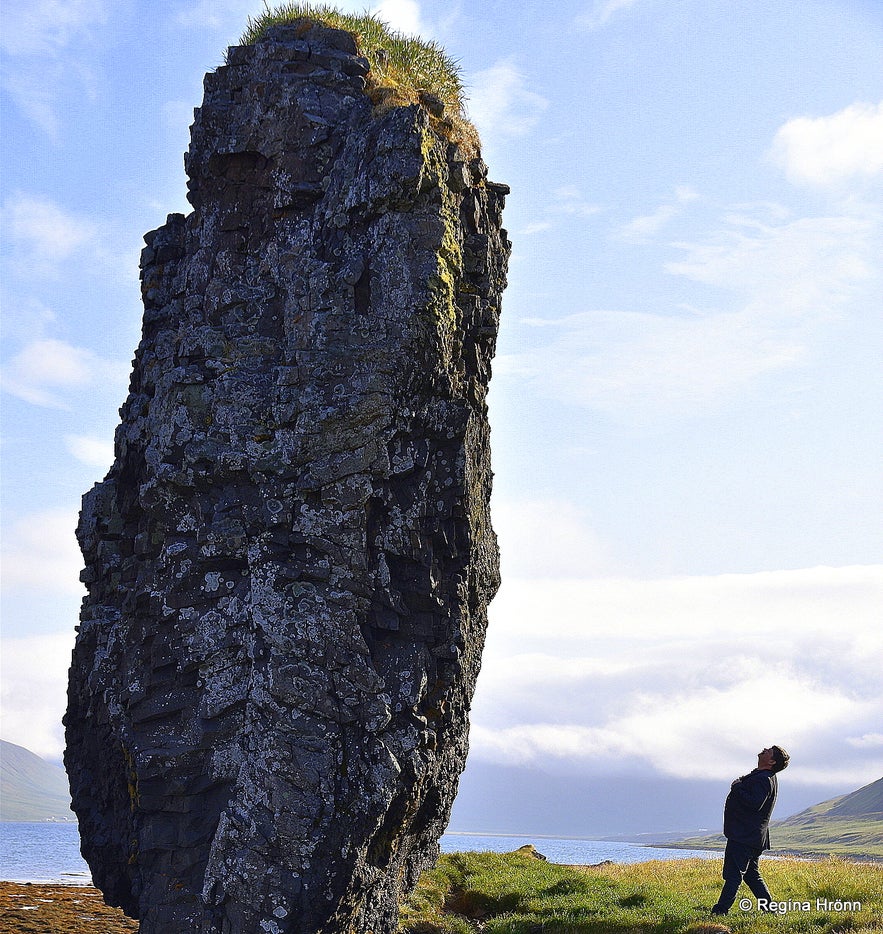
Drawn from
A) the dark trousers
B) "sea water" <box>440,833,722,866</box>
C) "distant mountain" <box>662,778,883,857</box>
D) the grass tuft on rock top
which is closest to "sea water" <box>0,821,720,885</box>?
"sea water" <box>440,833,722,866</box>

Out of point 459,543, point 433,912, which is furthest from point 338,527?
point 433,912

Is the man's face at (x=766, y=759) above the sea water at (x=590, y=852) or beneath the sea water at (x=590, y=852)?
above

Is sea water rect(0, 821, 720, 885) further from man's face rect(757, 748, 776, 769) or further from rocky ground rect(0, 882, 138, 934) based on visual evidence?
man's face rect(757, 748, 776, 769)

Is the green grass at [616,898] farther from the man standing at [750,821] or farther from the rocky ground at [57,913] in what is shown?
the rocky ground at [57,913]

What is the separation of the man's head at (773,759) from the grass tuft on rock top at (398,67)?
1293 cm

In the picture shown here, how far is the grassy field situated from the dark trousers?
0.32m

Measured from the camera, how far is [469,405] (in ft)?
53.3

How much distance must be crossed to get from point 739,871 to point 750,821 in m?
1.05

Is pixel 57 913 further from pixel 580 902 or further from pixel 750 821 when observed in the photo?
pixel 750 821

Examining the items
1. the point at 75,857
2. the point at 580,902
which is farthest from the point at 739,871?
the point at 75,857

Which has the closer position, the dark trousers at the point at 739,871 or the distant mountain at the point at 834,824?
the dark trousers at the point at 739,871

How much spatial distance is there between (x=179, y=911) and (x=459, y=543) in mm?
7456

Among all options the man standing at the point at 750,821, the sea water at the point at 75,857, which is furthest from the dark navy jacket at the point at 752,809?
the sea water at the point at 75,857

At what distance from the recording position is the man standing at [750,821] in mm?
15273
